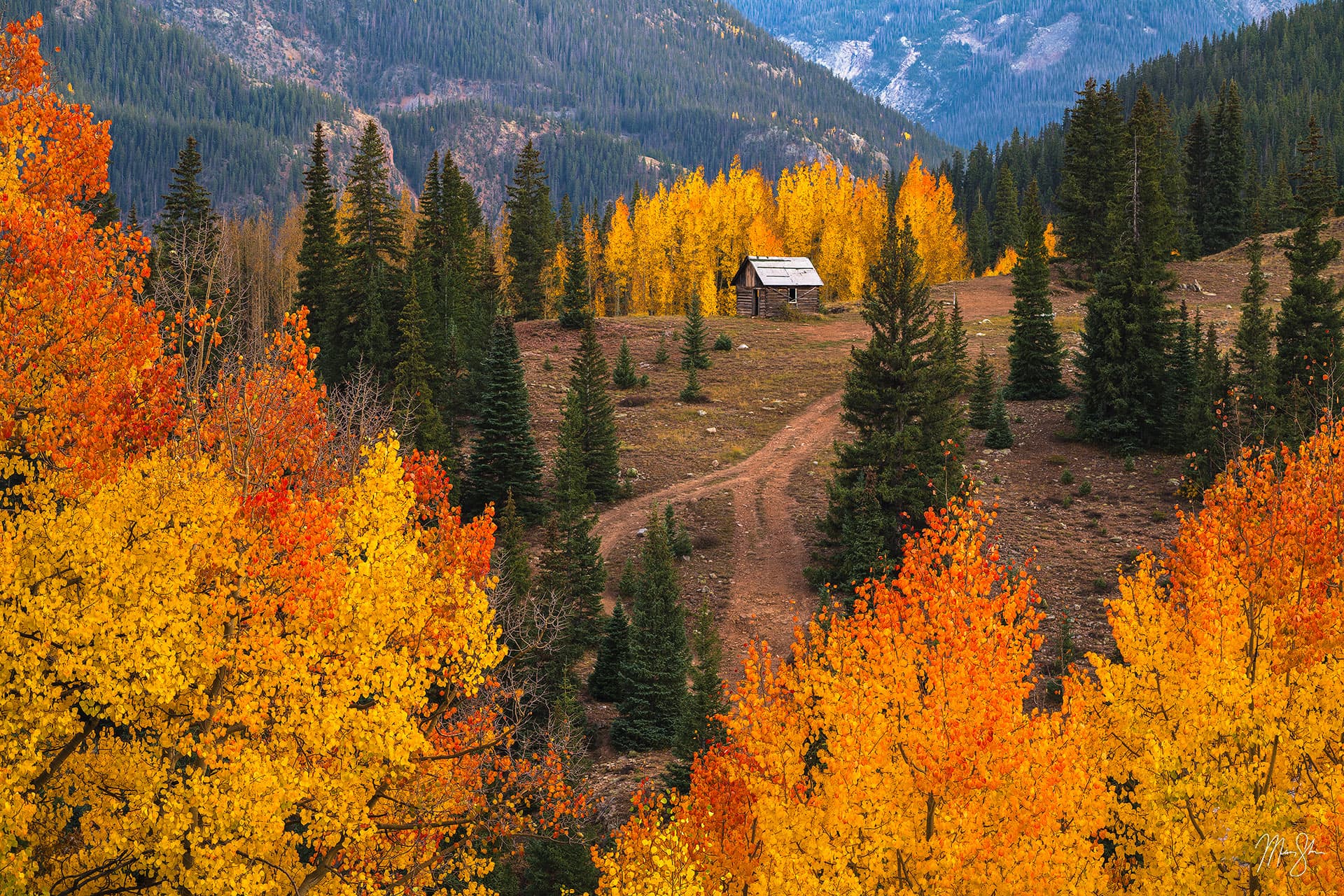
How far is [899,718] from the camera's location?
16562 millimetres

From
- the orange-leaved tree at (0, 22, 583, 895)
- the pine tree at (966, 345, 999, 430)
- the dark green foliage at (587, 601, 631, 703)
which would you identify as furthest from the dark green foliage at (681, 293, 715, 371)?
the orange-leaved tree at (0, 22, 583, 895)

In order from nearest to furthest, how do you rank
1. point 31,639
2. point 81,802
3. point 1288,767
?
point 31,639 → point 81,802 → point 1288,767

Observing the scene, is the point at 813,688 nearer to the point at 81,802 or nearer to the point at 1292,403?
the point at 81,802

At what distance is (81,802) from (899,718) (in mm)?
12405

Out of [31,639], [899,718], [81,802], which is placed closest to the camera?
[31,639]

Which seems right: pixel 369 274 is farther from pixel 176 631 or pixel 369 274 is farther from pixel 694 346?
pixel 176 631

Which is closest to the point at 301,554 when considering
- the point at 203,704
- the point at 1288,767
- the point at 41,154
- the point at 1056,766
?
the point at 203,704

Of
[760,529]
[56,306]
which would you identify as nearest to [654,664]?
[760,529]

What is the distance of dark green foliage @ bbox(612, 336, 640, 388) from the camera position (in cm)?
5206

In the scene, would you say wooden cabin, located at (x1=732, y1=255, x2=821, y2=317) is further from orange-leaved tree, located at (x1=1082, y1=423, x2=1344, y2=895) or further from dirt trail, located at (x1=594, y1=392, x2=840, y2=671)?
orange-leaved tree, located at (x1=1082, y1=423, x2=1344, y2=895)

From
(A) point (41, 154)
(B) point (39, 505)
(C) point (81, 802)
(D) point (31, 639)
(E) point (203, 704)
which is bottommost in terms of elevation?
(C) point (81, 802)

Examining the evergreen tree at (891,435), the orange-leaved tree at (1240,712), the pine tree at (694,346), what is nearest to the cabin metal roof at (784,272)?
the pine tree at (694,346)

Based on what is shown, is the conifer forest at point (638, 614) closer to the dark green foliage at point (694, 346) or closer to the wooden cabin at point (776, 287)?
the dark green foliage at point (694, 346)

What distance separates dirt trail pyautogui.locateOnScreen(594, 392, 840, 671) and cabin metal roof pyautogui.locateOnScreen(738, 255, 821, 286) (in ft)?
70.5
